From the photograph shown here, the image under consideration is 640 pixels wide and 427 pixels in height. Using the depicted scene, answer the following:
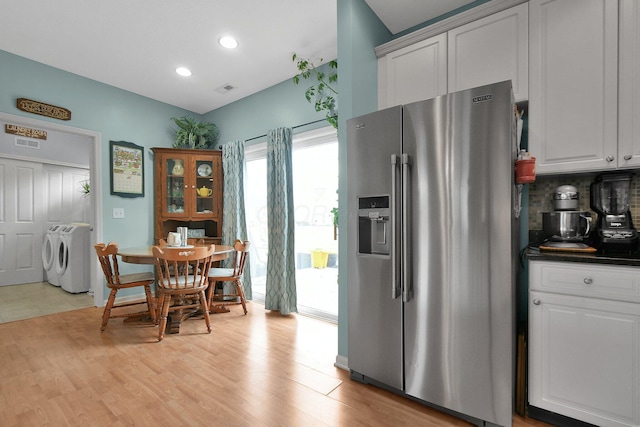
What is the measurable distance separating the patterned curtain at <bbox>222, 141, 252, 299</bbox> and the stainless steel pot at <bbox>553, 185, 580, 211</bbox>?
3296 millimetres

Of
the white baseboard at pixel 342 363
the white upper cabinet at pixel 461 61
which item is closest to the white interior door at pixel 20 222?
the white baseboard at pixel 342 363

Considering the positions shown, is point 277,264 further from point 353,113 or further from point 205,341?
point 353,113

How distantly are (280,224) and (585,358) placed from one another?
2765 mm

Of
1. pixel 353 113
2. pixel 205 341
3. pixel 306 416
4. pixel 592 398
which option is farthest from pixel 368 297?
pixel 205 341

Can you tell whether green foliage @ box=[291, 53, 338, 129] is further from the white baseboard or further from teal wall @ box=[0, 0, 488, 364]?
the white baseboard

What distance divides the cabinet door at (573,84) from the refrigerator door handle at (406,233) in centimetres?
79

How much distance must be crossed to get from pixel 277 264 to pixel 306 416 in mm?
2012

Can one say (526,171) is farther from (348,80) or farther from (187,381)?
(187,381)

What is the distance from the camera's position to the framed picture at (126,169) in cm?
380

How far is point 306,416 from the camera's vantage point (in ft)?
5.38

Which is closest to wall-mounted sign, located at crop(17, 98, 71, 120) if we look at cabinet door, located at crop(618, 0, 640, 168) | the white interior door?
the white interior door

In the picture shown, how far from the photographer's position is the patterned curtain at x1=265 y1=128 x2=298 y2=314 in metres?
3.45

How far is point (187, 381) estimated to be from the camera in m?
1.99

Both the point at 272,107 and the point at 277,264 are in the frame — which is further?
the point at 272,107
